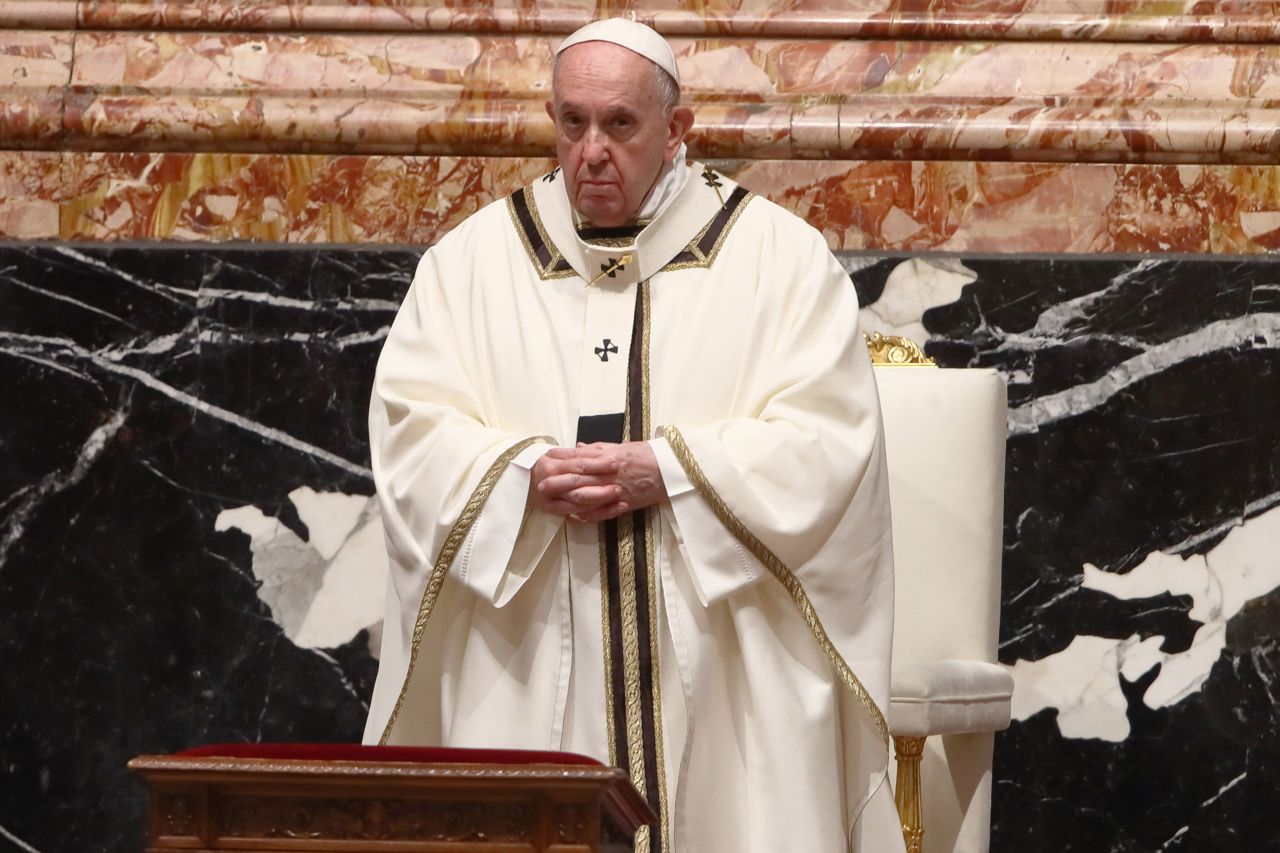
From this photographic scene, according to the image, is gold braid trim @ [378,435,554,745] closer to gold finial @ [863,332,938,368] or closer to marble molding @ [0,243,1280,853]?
gold finial @ [863,332,938,368]

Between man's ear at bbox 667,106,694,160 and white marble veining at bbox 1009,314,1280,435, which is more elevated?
man's ear at bbox 667,106,694,160

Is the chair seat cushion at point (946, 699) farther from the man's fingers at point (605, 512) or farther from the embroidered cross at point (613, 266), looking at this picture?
the embroidered cross at point (613, 266)

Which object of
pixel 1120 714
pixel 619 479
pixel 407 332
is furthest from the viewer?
pixel 1120 714

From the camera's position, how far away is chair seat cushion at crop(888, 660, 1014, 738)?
174 inches

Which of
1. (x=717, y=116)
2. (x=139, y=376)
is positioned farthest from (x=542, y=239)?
(x=139, y=376)

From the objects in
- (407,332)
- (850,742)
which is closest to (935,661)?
(850,742)

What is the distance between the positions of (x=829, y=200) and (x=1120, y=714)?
57.6 inches

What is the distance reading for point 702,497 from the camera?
3953mm

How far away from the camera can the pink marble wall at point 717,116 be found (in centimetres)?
541

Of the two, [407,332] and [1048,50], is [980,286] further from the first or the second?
[407,332]

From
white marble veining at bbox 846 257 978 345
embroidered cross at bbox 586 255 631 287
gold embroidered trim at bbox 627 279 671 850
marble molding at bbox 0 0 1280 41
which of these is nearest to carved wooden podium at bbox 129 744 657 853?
gold embroidered trim at bbox 627 279 671 850

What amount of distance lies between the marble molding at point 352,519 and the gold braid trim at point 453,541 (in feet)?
4.39

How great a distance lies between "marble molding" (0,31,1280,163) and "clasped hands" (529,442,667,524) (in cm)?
170

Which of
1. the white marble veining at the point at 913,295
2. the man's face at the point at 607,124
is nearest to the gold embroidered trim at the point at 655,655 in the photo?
the man's face at the point at 607,124
